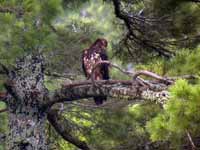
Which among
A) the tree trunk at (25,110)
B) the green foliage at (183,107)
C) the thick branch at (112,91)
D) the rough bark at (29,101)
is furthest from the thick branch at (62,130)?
the green foliage at (183,107)

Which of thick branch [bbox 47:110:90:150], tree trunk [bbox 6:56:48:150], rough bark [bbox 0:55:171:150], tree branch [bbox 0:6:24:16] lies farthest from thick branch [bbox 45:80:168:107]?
tree branch [bbox 0:6:24:16]

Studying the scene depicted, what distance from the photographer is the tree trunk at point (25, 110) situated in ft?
14.5

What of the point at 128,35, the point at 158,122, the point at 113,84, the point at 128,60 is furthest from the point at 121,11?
the point at 158,122

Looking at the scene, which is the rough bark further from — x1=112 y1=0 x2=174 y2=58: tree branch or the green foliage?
the green foliage

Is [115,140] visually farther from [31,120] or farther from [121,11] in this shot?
[121,11]

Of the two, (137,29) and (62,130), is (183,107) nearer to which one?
(137,29)

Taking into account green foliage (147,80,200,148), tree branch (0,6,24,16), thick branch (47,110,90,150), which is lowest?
thick branch (47,110,90,150)

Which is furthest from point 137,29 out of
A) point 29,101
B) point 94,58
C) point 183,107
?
point 183,107

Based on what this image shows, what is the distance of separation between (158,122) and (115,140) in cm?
245

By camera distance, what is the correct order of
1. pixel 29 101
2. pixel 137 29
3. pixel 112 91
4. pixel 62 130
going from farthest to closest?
pixel 62 130 → pixel 137 29 → pixel 29 101 → pixel 112 91

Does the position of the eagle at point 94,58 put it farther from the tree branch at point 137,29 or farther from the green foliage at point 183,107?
the green foliage at point 183,107

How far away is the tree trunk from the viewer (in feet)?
14.5

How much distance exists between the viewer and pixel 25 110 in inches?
175

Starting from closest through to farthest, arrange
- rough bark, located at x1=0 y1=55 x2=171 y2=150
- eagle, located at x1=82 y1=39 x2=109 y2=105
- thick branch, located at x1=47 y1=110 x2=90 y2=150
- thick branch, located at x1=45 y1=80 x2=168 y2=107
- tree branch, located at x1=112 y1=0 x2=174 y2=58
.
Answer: thick branch, located at x1=45 y1=80 x2=168 y2=107
rough bark, located at x1=0 y1=55 x2=171 y2=150
tree branch, located at x1=112 y1=0 x2=174 y2=58
thick branch, located at x1=47 y1=110 x2=90 y2=150
eagle, located at x1=82 y1=39 x2=109 y2=105
